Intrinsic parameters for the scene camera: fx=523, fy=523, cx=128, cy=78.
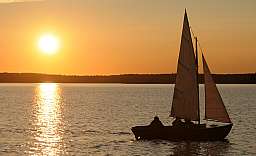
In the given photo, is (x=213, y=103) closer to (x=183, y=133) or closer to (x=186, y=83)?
(x=186, y=83)

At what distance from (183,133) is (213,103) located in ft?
12.8

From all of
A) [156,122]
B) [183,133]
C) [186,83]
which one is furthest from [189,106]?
[156,122]

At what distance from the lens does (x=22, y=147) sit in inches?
1844

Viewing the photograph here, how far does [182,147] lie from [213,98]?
17.7 ft

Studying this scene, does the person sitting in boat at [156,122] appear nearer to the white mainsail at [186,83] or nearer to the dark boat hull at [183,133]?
the dark boat hull at [183,133]

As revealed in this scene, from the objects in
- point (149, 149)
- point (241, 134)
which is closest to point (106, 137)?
point (149, 149)

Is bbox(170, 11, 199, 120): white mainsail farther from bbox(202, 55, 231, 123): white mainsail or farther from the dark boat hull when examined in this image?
the dark boat hull

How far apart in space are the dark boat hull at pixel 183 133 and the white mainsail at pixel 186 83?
1.41m

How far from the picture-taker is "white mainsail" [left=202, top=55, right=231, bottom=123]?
4766 cm

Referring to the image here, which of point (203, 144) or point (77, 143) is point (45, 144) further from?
point (203, 144)

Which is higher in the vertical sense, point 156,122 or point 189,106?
point 189,106

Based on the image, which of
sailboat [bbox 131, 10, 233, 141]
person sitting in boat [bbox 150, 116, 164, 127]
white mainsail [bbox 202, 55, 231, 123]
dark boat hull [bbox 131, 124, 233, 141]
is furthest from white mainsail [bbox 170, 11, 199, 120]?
person sitting in boat [bbox 150, 116, 164, 127]

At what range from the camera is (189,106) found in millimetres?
48688

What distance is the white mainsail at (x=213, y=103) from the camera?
47.7 meters
